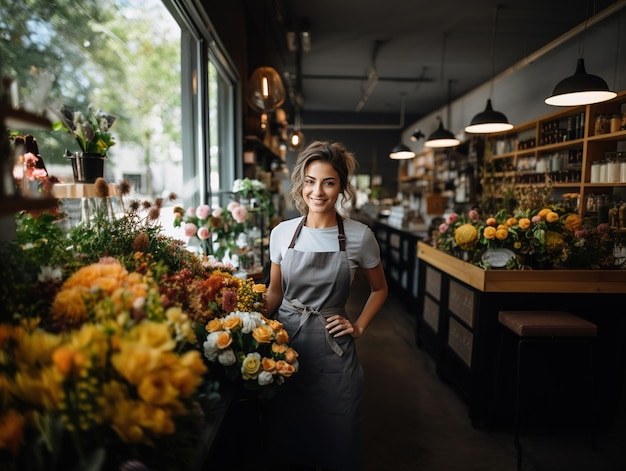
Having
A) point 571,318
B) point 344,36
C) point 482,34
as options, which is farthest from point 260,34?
point 571,318

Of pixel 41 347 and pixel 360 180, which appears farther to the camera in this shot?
pixel 360 180

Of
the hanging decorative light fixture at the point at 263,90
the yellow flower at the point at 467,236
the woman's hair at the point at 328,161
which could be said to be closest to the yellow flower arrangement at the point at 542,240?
the yellow flower at the point at 467,236

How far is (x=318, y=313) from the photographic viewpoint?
172 centimetres

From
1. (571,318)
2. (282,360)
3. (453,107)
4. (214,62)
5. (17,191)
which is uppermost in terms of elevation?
(453,107)

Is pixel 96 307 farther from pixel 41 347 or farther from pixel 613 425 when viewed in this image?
pixel 613 425

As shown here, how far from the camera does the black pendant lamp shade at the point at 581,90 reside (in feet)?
9.80

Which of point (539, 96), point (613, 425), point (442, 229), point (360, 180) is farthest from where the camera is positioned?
point (360, 180)

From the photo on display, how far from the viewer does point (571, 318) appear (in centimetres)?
249

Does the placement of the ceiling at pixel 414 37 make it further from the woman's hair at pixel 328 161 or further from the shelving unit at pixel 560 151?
the woman's hair at pixel 328 161

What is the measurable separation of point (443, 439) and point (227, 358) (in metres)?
2.04

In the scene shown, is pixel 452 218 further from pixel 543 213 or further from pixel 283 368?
pixel 283 368

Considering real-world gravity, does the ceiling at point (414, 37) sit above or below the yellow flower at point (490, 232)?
above

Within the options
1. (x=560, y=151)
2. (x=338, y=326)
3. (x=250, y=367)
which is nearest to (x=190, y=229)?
(x=338, y=326)

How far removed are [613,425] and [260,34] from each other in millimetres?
5322
